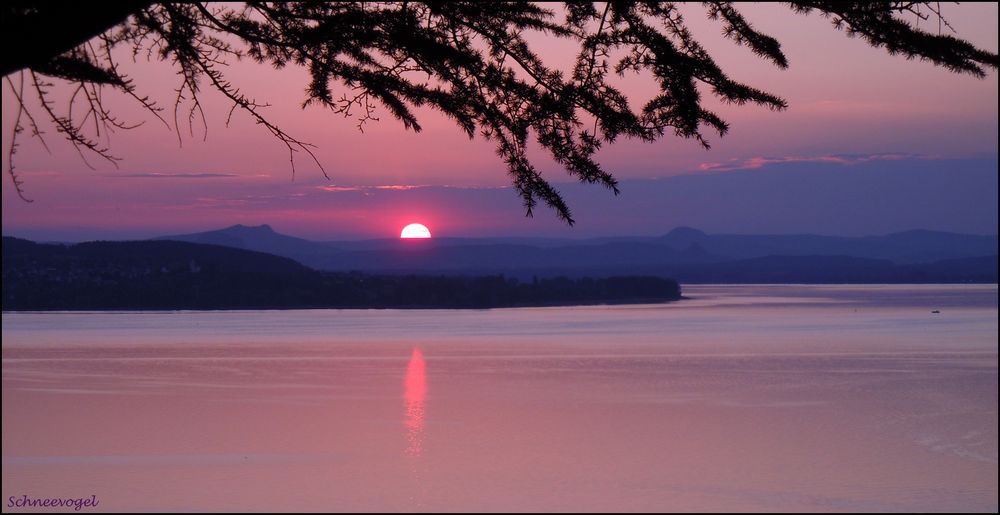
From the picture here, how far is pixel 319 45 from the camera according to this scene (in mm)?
3863

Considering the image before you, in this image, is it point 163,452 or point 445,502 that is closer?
point 445,502

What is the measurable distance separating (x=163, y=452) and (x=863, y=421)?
2125 centimetres

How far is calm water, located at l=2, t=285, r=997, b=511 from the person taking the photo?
2719cm

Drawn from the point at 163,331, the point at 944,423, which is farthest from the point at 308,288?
the point at 944,423

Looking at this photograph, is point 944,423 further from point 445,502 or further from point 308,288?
point 308,288

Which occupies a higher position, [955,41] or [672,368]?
[955,41]

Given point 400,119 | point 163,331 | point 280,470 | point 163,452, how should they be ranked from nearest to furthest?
point 400,119 < point 280,470 < point 163,452 < point 163,331

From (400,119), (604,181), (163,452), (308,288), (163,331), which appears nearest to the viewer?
(604,181)

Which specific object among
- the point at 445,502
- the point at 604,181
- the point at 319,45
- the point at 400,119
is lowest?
the point at 445,502

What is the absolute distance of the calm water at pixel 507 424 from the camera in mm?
27188

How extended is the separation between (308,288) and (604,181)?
94.6 meters

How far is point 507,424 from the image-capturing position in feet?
113

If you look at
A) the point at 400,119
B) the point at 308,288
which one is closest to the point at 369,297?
the point at 308,288

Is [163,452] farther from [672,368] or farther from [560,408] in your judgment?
[672,368]
